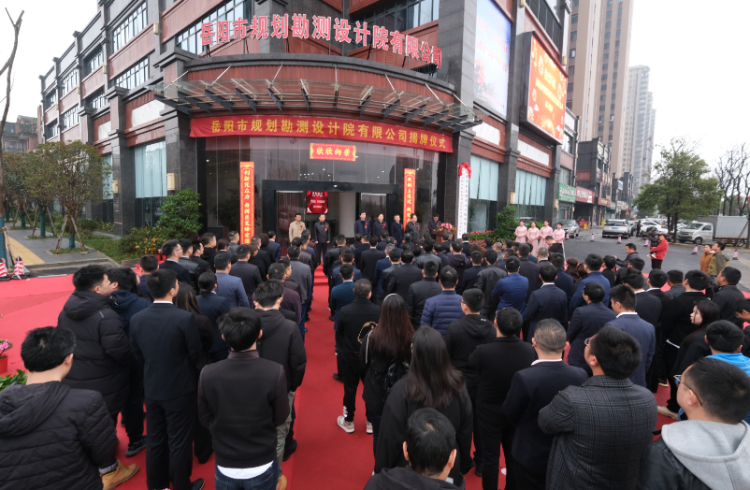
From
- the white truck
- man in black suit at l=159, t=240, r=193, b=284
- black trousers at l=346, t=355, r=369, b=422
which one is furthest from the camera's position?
the white truck

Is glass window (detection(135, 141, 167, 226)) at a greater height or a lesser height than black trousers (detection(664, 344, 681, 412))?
greater

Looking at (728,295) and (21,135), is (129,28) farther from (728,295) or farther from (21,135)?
(21,135)

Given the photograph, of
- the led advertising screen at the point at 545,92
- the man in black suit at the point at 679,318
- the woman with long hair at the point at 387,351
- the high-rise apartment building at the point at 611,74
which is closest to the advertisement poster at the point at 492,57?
the led advertising screen at the point at 545,92

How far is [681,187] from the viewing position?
24281 mm

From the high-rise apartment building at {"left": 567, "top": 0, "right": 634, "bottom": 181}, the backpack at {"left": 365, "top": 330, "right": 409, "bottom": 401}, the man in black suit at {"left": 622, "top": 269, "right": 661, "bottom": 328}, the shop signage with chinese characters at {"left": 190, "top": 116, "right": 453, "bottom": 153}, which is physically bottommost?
the backpack at {"left": 365, "top": 330, "right": 409, "bottom": 401}

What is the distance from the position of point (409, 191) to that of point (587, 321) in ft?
36.4

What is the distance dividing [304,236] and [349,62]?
7888 millimetres

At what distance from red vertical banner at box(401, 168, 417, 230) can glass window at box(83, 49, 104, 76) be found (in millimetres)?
26175

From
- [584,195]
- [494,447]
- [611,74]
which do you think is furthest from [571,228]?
[611,74]

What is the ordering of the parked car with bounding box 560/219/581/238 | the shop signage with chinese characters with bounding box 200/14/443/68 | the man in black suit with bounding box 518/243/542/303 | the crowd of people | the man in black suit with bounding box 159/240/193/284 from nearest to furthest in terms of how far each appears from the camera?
the crowd of people, the man in black suit with bounding box 159/240/193/284, the man in black suit with bounding box 518/243/542/303, the shop signage with chinese characters with bounding box 200/14/443/68, the parked car with bounding box 560/219/581/238

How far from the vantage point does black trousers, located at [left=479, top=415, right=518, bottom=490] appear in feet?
8.93

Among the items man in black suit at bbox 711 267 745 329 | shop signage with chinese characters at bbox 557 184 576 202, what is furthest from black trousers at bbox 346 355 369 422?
shop signage with chinese characters at bbox 557 184 576 202

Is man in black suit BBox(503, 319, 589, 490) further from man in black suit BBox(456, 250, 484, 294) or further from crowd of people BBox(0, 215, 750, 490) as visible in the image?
man in black suit BBox(456, 250, 484, 294)

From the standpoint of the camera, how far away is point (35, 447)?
1.62 metres
